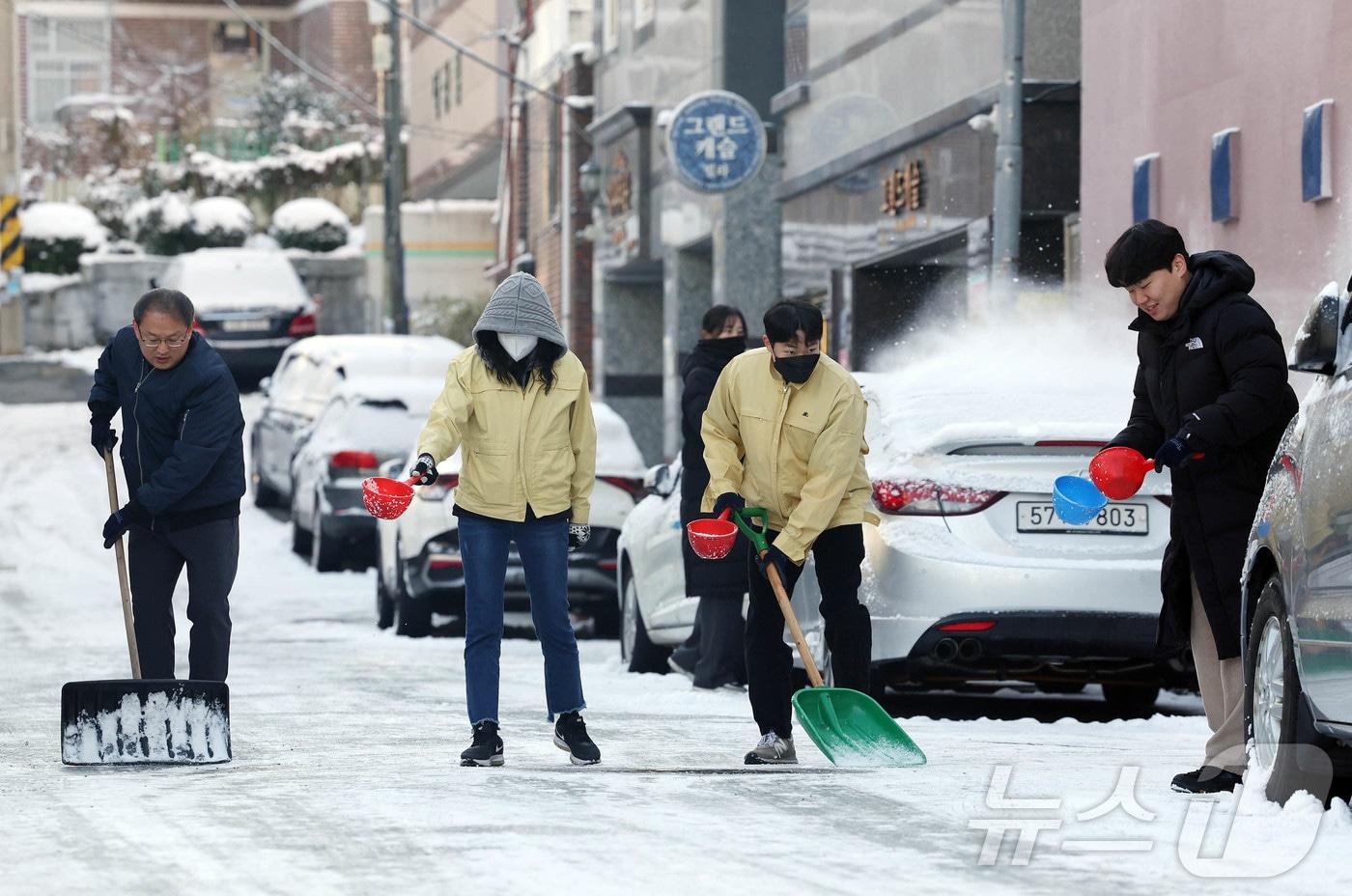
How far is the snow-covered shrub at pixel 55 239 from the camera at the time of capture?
1889 inches

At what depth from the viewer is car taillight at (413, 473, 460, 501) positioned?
52.7 ft

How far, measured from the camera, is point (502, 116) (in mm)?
48312

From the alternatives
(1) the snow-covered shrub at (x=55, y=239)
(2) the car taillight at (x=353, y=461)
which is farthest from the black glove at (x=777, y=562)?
(1) the snow-covered shrub at (x=55, y=239)

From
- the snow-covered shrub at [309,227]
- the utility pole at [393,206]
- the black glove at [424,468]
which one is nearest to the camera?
the black glove at [424,468]

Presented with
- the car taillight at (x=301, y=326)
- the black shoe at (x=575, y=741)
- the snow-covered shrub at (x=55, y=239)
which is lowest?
the black shoe at (x=575, y=741)

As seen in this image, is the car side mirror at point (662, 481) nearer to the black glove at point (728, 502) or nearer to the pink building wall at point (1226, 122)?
the pink building wall at point (1226, 122)

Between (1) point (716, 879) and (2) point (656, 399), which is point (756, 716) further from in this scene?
(2) point (656, 399)

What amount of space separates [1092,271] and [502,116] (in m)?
31.0

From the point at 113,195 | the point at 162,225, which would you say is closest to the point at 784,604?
the point at 162,225

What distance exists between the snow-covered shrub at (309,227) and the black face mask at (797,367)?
4064 centimetres

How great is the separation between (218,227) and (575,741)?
40.5 meters

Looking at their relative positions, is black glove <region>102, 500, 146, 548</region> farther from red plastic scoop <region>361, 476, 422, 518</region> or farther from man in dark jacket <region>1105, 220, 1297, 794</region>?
man in dark jacket <region>1105, 220, 1297, 794</region>

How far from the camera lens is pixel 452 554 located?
16.3 meters

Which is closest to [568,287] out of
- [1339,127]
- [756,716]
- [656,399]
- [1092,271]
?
[656,399]
